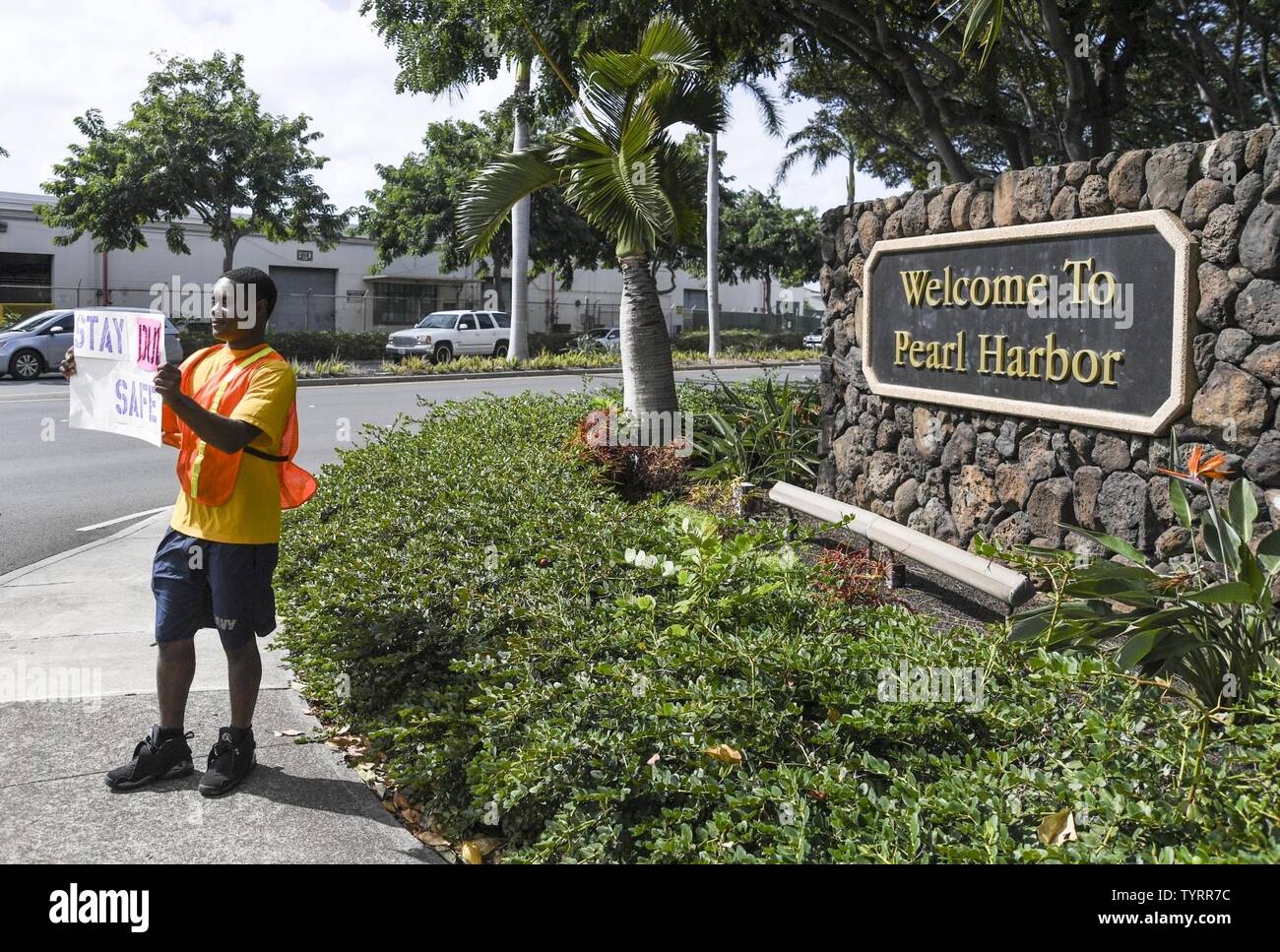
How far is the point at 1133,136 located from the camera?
817 inches

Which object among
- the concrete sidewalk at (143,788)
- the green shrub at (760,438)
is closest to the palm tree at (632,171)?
the green shrub at (760,438)

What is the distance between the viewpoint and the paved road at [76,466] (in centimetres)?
885

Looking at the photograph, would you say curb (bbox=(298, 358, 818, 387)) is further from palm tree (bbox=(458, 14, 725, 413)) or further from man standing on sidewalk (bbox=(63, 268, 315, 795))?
man standing on sidewalk (bbox=(63, 268, 315, 795))

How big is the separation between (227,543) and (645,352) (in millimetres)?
5538

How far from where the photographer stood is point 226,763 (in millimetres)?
4016

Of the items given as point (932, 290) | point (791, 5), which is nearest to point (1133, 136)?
point (791, 5)

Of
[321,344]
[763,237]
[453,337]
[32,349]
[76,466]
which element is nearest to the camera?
[76,466]

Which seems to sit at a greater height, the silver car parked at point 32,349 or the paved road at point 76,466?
the silver car parked at point 32,349

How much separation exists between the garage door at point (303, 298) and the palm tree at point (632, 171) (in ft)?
98.2

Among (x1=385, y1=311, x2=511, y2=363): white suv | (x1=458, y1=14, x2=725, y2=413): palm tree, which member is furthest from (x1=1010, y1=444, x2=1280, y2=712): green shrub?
(x1=385, y1=311, x2=511, y2=363): white suv

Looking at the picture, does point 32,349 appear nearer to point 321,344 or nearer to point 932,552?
point 321,344

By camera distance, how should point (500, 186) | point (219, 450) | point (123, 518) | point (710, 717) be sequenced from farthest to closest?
point (500, 186), point (123, 518), point (219, 450), point (710, 717)

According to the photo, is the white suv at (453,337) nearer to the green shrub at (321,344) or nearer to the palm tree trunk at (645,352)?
the green shrub at (321,344)

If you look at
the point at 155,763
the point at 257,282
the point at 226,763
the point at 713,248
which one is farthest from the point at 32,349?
the point at 226,763
